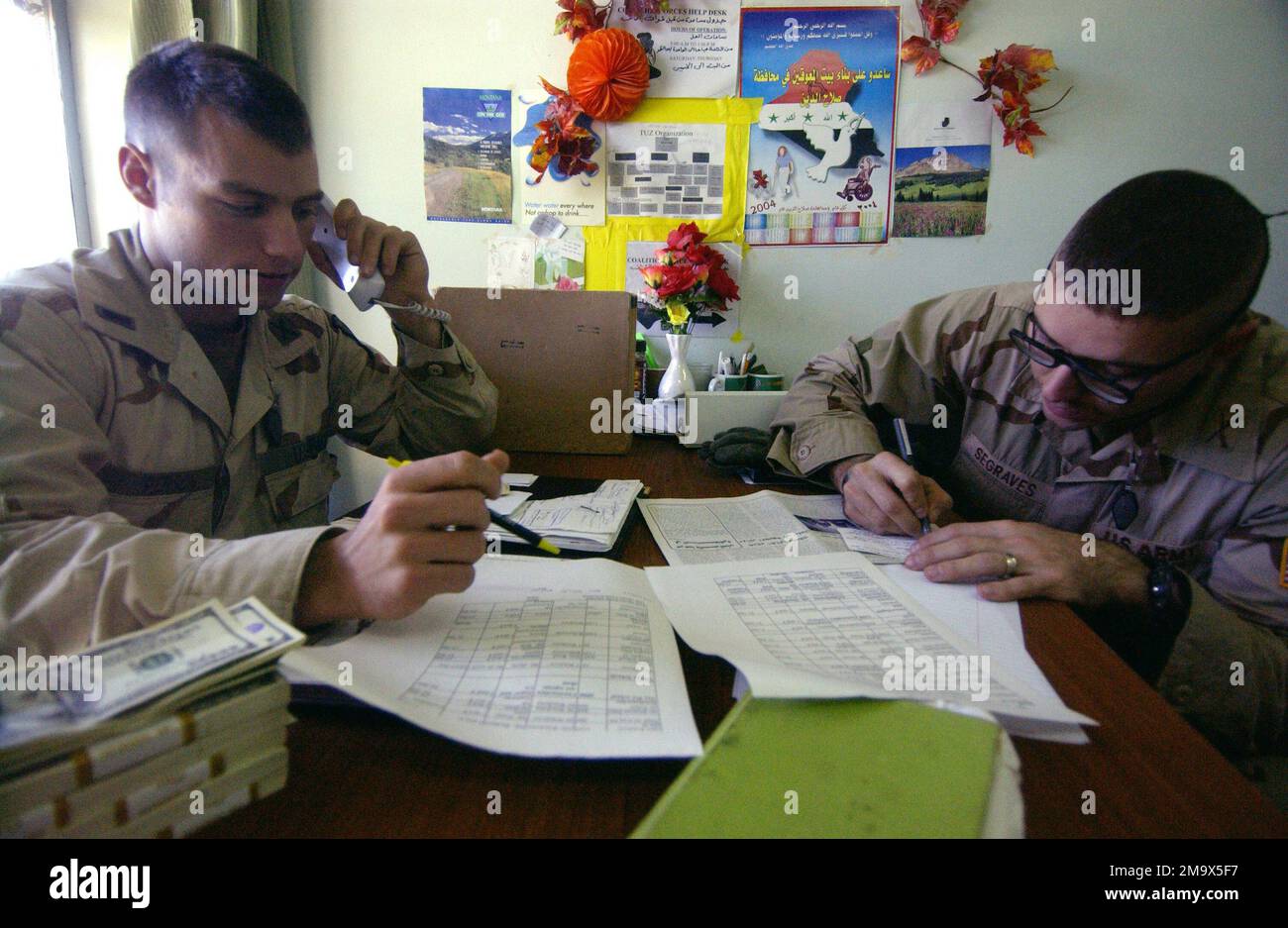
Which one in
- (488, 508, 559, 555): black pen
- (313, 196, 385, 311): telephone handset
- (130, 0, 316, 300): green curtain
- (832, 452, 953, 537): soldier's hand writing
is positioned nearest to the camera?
(488, 508, 559, 555): black pen

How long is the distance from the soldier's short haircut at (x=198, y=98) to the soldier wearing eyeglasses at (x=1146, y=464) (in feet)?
2.93

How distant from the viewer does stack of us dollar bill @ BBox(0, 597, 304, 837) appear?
28 cm

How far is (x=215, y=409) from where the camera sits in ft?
2.68

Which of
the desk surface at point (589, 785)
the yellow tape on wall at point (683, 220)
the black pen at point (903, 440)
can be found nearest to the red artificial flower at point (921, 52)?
the yellow tape on wall at point (683, 220)

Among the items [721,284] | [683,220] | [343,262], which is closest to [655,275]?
[721,284]

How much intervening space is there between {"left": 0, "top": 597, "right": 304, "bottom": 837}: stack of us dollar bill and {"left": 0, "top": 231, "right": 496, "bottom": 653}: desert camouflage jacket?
100 millimetres

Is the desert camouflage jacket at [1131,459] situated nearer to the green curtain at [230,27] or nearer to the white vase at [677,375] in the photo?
the white vase at [677,375]

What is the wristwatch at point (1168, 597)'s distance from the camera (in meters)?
0.63

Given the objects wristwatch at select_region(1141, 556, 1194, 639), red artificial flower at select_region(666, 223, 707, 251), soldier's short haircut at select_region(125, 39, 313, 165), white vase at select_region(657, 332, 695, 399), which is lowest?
wristwatch at select_region(1141, 556, 1194, 639)

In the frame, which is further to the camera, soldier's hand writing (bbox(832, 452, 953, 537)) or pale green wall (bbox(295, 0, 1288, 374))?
pale green wall (bbox(295, 0, 1288, 374))

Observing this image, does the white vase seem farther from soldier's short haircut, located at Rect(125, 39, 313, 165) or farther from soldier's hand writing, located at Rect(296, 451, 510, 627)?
soldier's hand writing, located at Rect(296, 451, 510, 627)

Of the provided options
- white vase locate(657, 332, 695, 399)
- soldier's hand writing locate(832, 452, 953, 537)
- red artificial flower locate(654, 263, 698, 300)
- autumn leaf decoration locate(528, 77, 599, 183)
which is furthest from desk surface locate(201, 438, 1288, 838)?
autumn leaf decoration locate(528, 77, 599, 183)

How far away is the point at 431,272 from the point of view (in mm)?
1787

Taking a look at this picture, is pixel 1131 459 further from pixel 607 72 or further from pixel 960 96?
pixel 607 72
